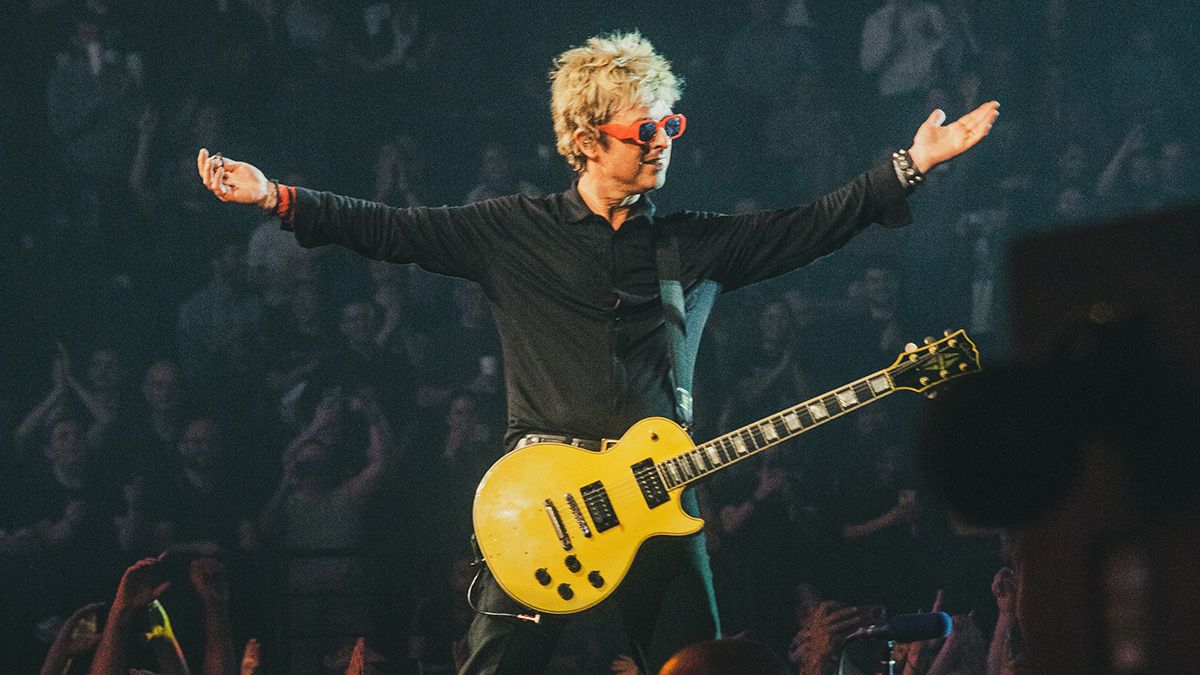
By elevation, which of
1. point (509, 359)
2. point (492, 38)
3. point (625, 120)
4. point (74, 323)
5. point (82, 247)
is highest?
point (492, 38)

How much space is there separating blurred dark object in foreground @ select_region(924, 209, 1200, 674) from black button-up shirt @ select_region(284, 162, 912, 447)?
249 cm

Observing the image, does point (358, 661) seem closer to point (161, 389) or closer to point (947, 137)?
point (161, 389)

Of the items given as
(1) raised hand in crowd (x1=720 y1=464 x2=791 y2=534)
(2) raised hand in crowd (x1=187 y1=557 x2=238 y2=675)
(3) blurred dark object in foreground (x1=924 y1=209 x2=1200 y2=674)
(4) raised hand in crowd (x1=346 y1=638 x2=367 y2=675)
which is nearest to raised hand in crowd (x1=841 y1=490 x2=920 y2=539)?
(1) raised hand in crowd (x1=720 y1=464 x2=791 y2=534)

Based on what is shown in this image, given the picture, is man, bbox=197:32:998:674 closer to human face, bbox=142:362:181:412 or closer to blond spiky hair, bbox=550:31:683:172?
blond spiky hair, bbox=550:31:683:172

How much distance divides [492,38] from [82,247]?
9.13 ft

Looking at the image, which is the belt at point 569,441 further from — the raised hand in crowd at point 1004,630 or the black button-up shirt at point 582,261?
the raised hand in crowd at point 1004,630

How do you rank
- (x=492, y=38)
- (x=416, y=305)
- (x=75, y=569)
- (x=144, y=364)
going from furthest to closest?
(x=492, y=38) → (x=416, y=305) → (x=144, y=364) → (x=75, y=569)

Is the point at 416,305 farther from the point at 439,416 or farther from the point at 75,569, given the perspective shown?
the point at 75,569

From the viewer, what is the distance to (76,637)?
583 centimetres

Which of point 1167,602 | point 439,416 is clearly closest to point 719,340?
point 439,416

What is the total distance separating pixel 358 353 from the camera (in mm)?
7039

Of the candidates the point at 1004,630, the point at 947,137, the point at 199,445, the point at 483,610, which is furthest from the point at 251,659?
the point at 947,137

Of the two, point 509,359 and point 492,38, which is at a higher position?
point 492,38

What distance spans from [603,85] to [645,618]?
4.37 ft
